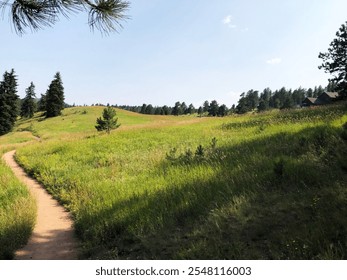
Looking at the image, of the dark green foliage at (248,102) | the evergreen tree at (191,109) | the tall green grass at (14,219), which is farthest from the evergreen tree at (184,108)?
the tall green grass at (14,219)

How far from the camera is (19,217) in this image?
7.41 m

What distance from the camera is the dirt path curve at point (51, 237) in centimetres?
586

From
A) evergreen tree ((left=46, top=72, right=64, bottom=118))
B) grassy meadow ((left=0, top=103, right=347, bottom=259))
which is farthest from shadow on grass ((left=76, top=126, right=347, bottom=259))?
evergreen tree ((left=46, top=72, right=64, bottom=118))

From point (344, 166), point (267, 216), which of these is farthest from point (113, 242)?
point (344, 166)

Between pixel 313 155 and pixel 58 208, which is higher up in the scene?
pixel 313 155

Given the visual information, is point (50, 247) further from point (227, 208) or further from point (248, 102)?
point (248, 102)

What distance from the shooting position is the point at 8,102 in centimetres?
5962

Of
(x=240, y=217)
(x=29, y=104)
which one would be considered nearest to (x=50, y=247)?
(x=240, y=217)

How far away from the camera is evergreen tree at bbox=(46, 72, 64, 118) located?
67.3 m

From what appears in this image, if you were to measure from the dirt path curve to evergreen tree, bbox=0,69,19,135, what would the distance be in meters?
55.7

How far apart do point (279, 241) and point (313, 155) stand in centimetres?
396

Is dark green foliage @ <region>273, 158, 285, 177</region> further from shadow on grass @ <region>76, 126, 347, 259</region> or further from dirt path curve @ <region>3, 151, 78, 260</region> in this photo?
dirt path curve @ <region>3, 151, 78, 260</region>

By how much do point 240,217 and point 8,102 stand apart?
65814 millimetres
